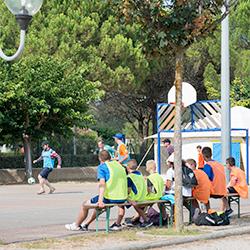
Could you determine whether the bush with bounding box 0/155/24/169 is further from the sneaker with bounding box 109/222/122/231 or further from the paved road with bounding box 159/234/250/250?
the paved road with bounding box 159/234/250/250

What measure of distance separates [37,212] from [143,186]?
4514mm

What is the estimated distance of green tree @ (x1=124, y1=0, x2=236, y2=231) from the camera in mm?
13656

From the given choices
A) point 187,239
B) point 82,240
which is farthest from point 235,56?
point 82,240


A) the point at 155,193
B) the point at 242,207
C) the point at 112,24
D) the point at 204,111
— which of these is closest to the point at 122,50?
the point at 112,24

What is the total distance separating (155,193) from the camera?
1495cm

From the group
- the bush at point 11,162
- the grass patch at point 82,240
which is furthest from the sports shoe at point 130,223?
the bush at point 11,162

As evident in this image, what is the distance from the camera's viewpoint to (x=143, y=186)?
1476 cm

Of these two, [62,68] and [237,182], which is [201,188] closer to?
[237,182]

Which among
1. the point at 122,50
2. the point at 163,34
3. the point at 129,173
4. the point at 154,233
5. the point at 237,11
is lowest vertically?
the point at 154,233

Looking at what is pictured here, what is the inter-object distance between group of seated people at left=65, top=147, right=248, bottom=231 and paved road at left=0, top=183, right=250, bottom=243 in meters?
0.83

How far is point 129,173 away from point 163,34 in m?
2.80

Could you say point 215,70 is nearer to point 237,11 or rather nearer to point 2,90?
point 237,11

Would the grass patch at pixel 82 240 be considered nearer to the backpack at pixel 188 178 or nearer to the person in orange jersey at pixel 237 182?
the backpack at pixel 188 178

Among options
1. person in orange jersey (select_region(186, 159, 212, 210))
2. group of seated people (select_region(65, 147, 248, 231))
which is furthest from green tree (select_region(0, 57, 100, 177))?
person in orange jersey (select_region(186, 159, 212, 210))
